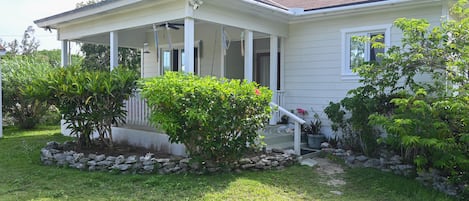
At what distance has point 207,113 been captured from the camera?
5.66 meters

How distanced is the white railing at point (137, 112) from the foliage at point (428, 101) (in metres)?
4.29

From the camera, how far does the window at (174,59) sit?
39.0 ft

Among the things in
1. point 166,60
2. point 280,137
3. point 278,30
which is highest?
point 278,30

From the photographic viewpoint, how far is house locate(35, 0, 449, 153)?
7617 mm

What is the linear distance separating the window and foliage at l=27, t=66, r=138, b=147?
4.50 metres

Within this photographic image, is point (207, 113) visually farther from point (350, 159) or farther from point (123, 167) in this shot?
point (350, 159)

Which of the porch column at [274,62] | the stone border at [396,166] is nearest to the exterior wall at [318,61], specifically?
the porch column at [274,62]

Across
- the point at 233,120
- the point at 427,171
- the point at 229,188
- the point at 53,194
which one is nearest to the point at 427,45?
the point at 427,171

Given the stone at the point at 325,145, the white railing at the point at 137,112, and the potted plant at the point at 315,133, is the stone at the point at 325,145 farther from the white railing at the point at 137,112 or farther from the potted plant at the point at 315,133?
the white railing at the point at 137,112

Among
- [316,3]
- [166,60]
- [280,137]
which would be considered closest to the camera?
[280,137]

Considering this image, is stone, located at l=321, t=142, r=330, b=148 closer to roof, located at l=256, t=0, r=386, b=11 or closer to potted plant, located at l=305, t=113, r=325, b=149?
potted plant, located at l=305, t=113, r=325, b=149

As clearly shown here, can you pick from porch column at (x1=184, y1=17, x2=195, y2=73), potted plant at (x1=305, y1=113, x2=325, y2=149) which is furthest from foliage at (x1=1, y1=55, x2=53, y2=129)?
potted plant at (x1=305, y1=113, x2=325, y2=149)

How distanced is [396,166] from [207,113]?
3.56 meters

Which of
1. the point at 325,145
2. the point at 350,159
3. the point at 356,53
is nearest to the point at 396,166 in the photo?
the point at 350,159
